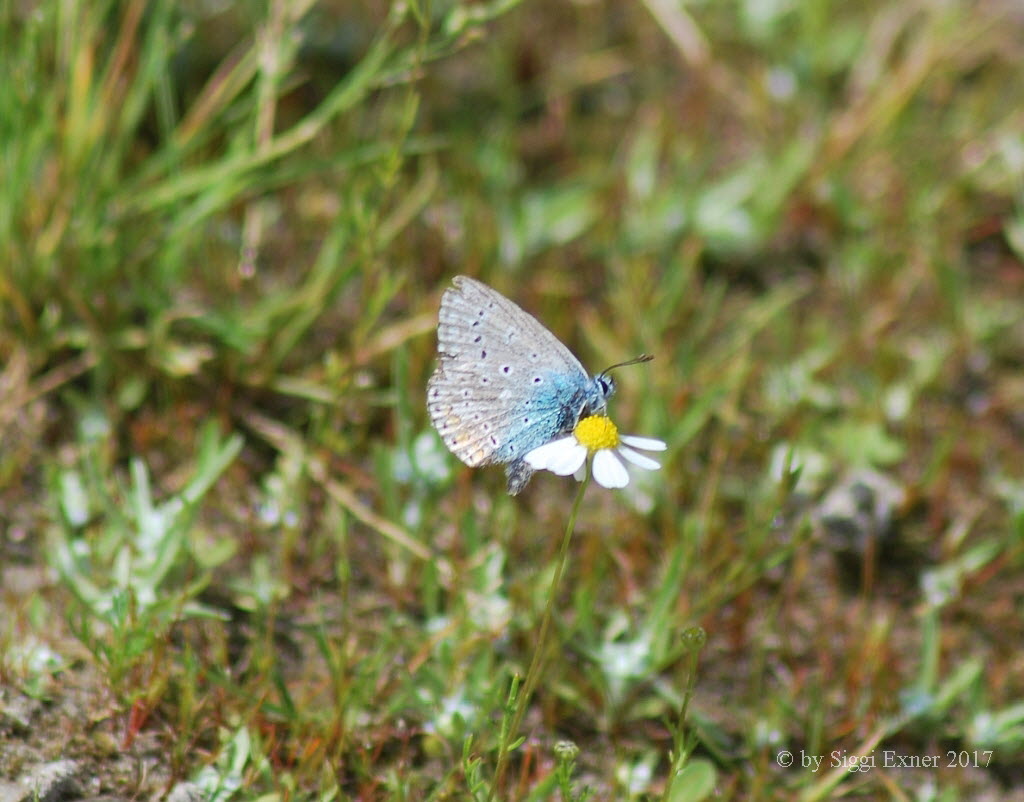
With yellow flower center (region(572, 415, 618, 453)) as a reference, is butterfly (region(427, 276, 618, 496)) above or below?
above

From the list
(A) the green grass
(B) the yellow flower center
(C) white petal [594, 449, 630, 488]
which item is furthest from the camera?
(A) the green grass

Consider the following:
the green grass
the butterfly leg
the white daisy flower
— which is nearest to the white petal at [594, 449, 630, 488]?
the white daisy flower

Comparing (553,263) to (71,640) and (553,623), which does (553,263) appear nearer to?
(553,623)

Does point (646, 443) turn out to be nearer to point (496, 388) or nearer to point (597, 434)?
point (597, 434)

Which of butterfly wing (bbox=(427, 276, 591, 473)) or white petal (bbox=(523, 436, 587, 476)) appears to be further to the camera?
butterfly wing (bbox=(427, 276, 591, 473))

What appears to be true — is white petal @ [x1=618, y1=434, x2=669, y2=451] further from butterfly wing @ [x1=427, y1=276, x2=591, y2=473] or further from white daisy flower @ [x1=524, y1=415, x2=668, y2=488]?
butterfly wing @ [x1=427, y1=276, x2=591, y2=473]

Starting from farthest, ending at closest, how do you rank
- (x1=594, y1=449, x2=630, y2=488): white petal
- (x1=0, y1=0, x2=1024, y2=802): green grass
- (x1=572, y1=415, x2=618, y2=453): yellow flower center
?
(x1=0, y1=0, x2=1024, y2=802): green grass
(x1=572, y1=415, x2=618, y2=453): yellow flower center
(x1=594, y1=449, x2=630, y2=488): white petal

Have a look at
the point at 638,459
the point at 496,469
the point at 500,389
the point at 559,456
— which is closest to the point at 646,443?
the point at 638,459
